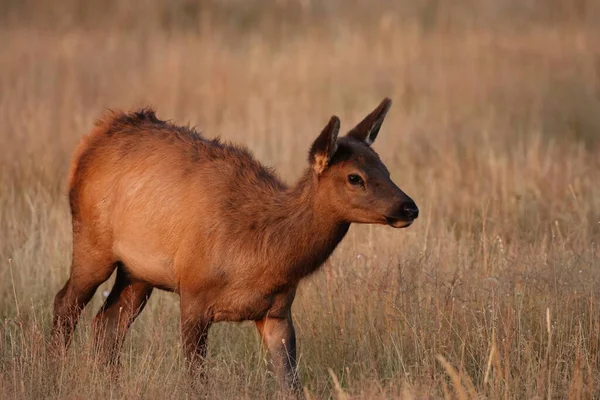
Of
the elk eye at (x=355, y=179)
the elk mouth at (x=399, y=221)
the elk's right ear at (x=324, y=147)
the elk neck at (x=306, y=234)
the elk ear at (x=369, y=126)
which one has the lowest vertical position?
the elk neck at (x=306, y=234)

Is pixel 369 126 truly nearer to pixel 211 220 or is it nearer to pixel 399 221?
pixel 399 221

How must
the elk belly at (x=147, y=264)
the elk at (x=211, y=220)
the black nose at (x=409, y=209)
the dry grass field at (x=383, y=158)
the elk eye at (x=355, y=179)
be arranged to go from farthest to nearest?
the elk belly at (x=147, y=264) → the dry grass field at (x=383, y=158) → the elk at (x=211, y=220) → the elk eye at (x=355, y=179) → the black nose at (x=409, y=209)

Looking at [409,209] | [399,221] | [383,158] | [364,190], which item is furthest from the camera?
[383,158]

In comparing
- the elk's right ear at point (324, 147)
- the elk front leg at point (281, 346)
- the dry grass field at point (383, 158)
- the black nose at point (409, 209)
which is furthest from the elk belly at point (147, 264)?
the black nose at point (409, 209)

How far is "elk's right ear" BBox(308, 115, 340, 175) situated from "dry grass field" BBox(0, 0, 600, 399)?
3.38 ft

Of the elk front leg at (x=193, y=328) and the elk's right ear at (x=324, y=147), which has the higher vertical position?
the elk's right ear at (x=324, y=147)

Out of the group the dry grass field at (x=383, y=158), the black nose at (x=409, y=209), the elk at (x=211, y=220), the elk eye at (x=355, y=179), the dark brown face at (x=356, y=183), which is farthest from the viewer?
the dry grass field at (x=383, y=158)

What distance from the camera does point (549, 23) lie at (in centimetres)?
2208

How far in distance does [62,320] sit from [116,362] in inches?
30.2

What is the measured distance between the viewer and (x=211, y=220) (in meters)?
7.80

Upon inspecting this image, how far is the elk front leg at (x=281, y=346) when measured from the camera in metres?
7.84

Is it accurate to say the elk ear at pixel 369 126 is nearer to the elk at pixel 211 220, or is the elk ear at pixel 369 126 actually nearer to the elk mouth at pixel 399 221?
the elk at pixel 211 220

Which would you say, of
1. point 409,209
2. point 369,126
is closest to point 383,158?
point 369,126

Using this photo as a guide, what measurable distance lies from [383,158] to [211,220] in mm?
6684
